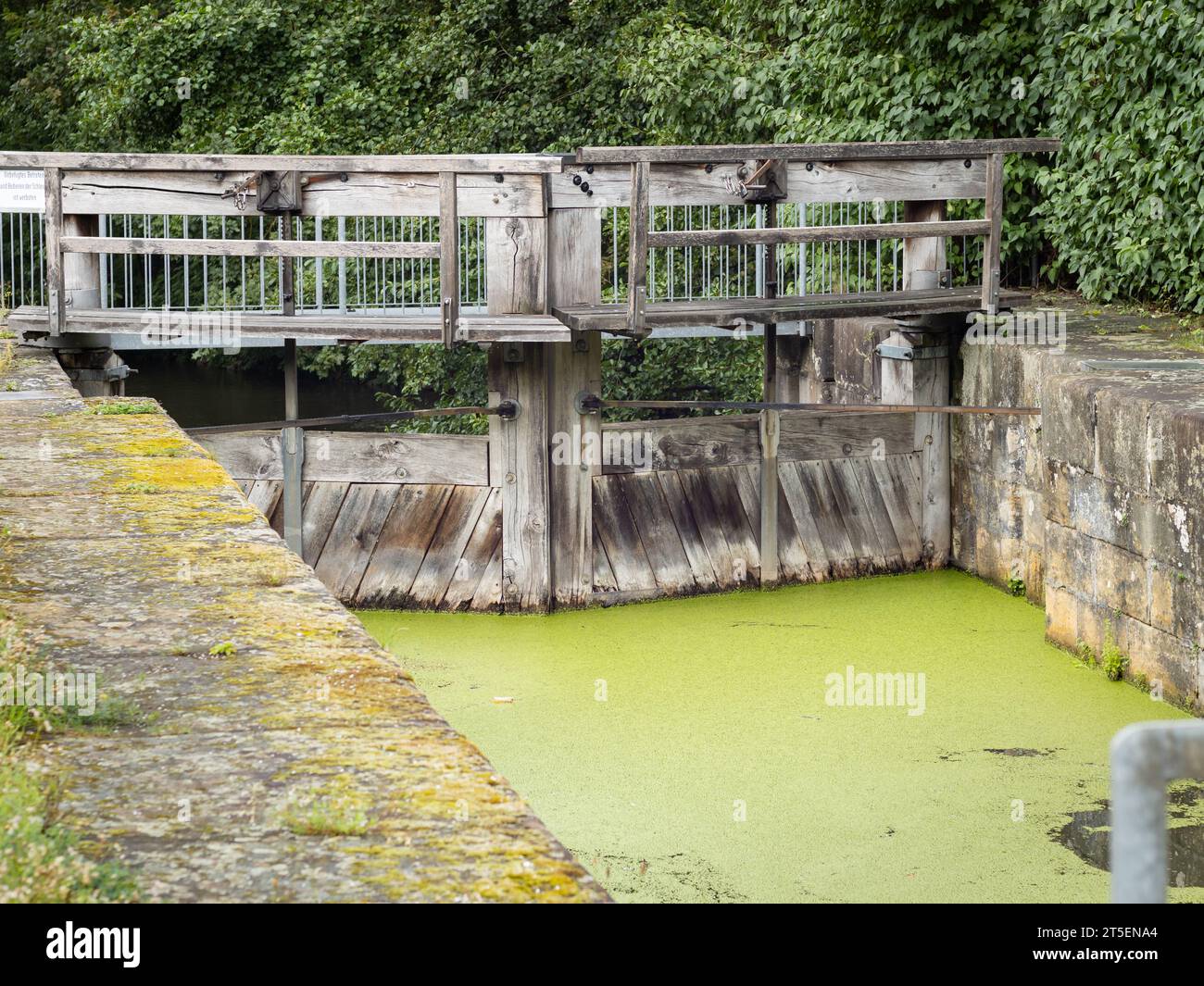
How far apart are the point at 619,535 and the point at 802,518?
118 centimetres

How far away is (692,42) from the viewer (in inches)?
549

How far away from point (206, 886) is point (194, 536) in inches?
78.7

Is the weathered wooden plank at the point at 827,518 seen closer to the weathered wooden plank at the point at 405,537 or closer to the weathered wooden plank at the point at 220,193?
the weathered wooden plank at the point at 405,537

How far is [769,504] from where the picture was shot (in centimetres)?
977

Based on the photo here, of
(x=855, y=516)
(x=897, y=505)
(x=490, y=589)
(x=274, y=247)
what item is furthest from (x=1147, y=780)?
(x=897, y=505)

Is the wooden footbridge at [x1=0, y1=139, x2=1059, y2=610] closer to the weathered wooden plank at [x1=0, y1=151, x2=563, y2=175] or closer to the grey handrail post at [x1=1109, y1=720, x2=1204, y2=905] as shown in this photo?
the weathered wooden plank at [x1=0, y1=151, x2=563, y2=175]

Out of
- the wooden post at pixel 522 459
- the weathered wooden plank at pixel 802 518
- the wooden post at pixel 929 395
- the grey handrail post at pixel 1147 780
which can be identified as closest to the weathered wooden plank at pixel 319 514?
the wooden post at pixel 522 459

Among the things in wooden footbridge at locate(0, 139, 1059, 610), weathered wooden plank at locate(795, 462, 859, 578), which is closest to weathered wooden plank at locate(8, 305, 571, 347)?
wooden footbridge at locate(0, 139, 1059, 610)

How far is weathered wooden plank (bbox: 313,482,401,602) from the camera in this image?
9.24 meters

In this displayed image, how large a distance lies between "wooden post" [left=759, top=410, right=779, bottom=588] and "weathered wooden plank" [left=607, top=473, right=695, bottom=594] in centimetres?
49

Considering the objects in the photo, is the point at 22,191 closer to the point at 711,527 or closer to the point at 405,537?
the point at 405,537

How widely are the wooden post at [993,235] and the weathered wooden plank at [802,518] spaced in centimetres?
147

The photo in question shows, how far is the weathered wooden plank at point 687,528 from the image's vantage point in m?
9.55
